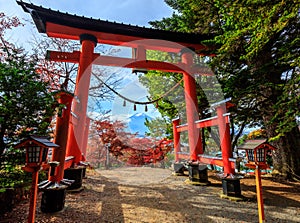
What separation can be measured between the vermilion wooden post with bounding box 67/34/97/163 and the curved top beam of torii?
29 cm

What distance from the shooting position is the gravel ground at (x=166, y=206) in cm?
236

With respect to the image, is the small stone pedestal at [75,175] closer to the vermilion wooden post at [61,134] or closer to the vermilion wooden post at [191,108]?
the vermilion wooden post at [61,134]

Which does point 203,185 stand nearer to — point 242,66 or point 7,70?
point 242,66

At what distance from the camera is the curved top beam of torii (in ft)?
12.8

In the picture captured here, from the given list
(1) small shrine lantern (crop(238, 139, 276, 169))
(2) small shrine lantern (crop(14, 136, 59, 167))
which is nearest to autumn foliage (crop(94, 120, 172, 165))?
(2) small shrine lantern (crop(14, 136, 59, 167))

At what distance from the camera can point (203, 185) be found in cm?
429

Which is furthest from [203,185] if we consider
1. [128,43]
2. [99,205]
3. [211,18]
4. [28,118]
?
[211,18]

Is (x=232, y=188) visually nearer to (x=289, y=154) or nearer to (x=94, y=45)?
(x=289, y=154)

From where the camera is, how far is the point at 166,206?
9.46 feet

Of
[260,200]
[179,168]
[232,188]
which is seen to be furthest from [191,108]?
[260,200]

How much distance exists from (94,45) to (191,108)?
3335mm

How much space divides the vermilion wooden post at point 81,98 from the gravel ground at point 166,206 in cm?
101

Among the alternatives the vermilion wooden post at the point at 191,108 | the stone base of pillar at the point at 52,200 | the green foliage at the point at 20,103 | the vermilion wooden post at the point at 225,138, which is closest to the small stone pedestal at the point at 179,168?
the vermilion wooden post at the point at 191,108

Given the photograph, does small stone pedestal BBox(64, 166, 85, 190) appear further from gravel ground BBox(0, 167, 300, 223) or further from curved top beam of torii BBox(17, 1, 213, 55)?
curved top beam of torii BBox(17, 1, 213, 55)
